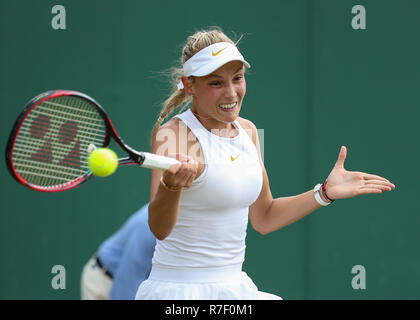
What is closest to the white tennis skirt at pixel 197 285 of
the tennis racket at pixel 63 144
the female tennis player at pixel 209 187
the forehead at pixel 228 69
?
the female tennis player at pixel 209 187

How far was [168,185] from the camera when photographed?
2.46m

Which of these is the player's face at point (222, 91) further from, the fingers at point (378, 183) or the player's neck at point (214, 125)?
the fingers at point (378, 183)

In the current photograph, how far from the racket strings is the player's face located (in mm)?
386

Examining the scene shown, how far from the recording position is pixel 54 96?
2.38 metres

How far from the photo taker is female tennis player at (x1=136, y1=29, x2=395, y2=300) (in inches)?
103

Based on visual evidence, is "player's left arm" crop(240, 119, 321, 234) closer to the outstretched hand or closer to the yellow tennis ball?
the outstretched hand

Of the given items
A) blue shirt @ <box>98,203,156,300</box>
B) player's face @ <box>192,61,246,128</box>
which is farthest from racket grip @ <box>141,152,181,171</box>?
blue shirt @ <box>98,203,156,300</box>

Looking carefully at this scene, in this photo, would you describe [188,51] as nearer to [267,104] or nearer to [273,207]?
[273,207]

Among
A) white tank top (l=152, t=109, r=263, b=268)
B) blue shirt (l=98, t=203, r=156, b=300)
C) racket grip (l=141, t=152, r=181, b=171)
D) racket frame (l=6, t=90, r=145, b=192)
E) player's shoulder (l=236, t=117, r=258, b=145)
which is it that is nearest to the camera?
racket frame (l=6, t=90, r=145, b=192)

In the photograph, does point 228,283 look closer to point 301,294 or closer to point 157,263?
point 157,263

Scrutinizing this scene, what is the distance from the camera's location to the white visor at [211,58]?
2627 millimetres
